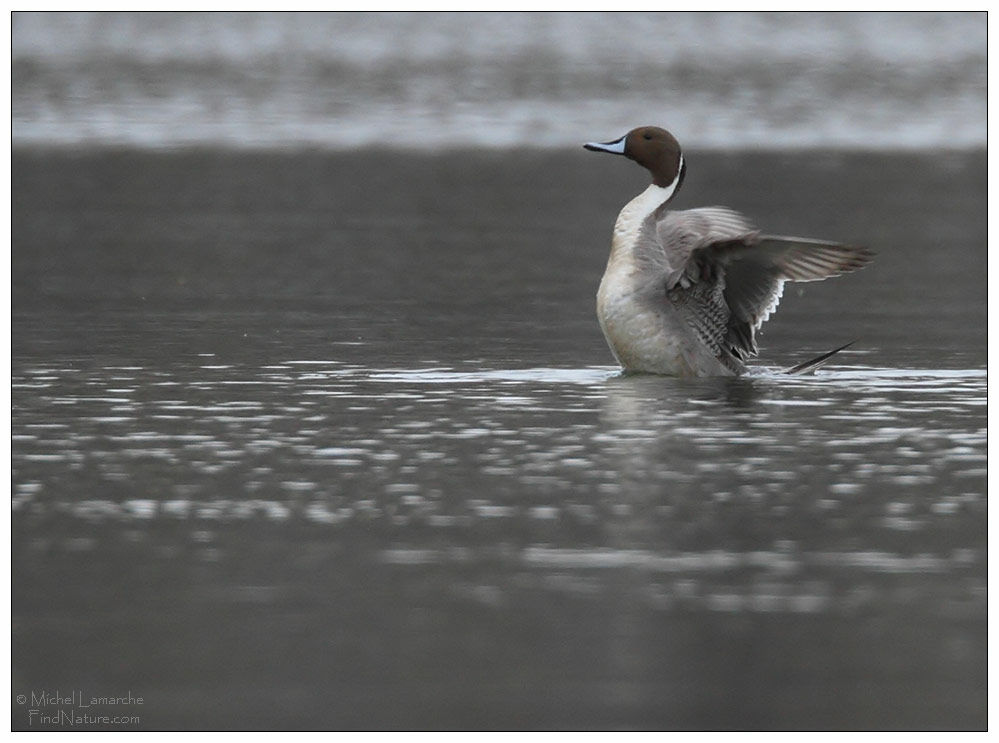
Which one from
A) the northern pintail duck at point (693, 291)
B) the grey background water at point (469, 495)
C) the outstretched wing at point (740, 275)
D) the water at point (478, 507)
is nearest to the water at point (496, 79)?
the grey background water at point (469, 495)

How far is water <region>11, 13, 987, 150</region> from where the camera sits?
33312mm

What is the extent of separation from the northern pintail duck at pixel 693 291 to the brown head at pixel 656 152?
0.28ft

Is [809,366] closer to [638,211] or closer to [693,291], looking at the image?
[693,291]

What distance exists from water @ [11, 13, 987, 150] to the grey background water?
12.7 metres

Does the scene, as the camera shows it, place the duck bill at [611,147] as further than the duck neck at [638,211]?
Yes

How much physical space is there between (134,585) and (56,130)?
24956 millimetres

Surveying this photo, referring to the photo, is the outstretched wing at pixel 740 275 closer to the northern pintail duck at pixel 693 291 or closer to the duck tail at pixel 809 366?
the northern pintail duck at pixel 693 291

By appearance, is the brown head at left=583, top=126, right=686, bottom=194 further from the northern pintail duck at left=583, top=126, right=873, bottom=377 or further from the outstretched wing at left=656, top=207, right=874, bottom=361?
the outstretched wing at left=656, top=207, right=874, bottom=361

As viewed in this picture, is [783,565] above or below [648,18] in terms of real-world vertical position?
below

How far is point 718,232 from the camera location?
46.4ft

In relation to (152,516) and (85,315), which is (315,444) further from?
(85,315)

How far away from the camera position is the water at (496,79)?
33312 millimetres

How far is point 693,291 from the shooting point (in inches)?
511

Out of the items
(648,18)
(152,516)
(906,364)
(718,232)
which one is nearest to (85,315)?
(718,232)
